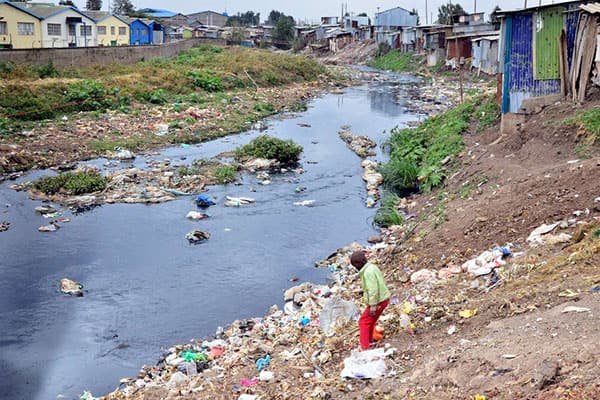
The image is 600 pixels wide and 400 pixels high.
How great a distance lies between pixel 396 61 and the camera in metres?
47.1

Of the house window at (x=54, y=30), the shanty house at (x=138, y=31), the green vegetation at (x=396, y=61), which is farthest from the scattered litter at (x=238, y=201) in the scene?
the shanty house at (x=138, y=31)

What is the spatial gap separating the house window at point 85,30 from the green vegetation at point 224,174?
30653 millimetres

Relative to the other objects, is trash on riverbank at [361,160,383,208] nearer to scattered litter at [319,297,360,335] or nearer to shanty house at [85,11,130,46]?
scattered litter at [319,297,360,335]

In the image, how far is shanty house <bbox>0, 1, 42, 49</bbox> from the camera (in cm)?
3312

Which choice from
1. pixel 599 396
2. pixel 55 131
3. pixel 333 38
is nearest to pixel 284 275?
pixel 599 396

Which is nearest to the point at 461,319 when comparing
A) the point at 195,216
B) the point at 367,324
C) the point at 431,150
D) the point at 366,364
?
the point at 367,324

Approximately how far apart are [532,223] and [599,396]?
4.28 metres

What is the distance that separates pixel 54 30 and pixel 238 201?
3045 cm

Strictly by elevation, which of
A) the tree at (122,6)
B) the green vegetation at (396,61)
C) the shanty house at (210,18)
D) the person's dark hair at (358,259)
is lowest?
the person's dark hair at (358,259)

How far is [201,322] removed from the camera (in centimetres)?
788

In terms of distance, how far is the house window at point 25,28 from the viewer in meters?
34.5

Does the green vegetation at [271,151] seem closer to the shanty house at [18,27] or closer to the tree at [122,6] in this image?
the shanty house at [18,27]

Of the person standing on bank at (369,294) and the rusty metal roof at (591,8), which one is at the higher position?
the rusty metal roof at (591,8)

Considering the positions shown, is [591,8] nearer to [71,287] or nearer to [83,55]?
[71,287]
